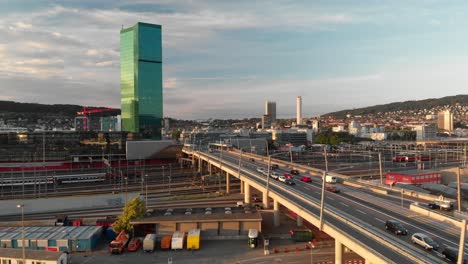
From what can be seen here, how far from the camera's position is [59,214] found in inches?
1447

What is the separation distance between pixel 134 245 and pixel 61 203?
1735 centimetres

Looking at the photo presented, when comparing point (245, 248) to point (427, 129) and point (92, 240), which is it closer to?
point (92, 240)

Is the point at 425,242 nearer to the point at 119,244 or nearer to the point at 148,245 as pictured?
the point at 148,245

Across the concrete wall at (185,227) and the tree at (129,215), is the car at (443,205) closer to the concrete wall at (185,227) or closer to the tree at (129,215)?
the concrete wall at (185,227)

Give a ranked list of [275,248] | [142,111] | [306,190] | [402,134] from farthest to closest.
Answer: [402,134], [142,111], [306,190], [275,248]

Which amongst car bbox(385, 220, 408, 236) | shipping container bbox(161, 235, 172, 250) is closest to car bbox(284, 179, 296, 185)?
shipping container bbox(161, 235, 172, 250)

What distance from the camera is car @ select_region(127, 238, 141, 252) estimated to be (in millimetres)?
25328

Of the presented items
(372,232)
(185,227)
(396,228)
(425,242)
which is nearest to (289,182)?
(185,227)

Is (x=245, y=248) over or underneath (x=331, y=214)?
underneath

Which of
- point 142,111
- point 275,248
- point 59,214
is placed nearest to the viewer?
point 275,248

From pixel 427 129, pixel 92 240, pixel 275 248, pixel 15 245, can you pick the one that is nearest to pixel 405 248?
pixel 275 248

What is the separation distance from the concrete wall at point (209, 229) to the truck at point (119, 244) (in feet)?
19.1

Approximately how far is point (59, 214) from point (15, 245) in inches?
441

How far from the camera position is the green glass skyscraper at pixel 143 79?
11131 centimetres
